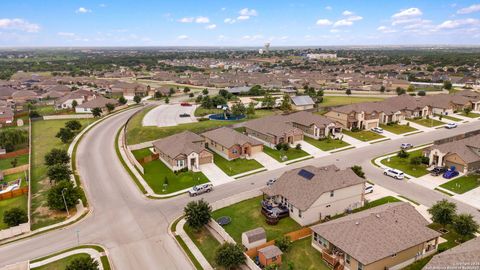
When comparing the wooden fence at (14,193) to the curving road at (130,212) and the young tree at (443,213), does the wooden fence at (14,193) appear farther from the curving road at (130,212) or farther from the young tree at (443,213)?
the young tree at (443,213)

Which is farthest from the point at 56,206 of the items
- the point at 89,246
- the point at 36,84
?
the point at 36,84

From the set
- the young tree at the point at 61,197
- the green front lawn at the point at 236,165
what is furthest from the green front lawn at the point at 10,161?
the green front lawn at the point at 236,165

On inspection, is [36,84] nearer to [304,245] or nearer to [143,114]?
[143,114]

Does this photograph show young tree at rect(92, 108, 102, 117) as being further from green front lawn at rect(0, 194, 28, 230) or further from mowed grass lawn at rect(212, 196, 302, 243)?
mowed grass lawn at rect(212, 196, 302, 243)

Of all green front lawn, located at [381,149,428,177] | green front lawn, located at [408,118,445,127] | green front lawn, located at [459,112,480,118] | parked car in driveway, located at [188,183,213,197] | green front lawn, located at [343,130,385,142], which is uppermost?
green front lawn, located at [459,112,480,118]

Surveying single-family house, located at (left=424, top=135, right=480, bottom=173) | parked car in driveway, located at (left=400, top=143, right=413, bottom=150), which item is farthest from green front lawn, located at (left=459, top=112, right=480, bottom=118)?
single-family house, located at (left=424, top=135, right=480, bottom=173)
